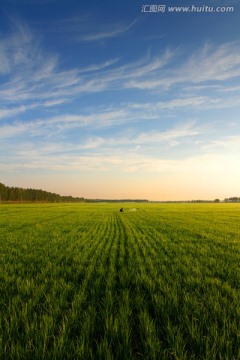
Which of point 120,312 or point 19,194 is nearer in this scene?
point 120,312

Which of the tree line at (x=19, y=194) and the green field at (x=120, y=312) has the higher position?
the tree line at (x=19, y=194)

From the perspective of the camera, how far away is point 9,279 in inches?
266

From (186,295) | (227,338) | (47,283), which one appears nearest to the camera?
(227,338)

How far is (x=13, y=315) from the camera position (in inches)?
172

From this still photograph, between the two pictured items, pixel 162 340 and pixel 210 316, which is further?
pixel 210 316

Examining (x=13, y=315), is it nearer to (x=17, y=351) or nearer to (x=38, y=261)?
(x=17, y=351)

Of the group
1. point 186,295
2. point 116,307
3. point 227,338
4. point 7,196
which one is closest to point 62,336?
point 116,307

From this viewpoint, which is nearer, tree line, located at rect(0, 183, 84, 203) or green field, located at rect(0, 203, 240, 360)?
green field, located at rect(0, 203, 240, 360)

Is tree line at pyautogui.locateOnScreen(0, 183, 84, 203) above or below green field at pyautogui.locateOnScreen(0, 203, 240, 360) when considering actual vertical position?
above

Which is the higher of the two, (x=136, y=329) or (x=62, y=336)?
(x=62, y=336)

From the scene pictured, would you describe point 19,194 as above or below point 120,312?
above

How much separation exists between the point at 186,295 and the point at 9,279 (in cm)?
482

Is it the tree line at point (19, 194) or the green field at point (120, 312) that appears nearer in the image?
the green field at point (120, 312)

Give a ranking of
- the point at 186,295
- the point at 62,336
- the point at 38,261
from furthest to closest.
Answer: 1. the point at 38,261
2. the point at 186,295
3. the point at 62,336
